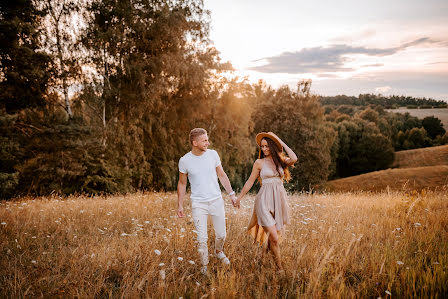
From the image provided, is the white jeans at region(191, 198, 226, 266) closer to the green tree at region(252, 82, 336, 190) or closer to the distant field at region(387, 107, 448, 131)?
the green tree at region(252, 82, 336, 190)

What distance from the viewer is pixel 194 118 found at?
19.6m

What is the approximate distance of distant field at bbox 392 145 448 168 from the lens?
48.5 meters

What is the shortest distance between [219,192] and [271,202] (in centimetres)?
83

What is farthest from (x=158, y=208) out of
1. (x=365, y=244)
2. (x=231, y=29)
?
(x=231, y=29)

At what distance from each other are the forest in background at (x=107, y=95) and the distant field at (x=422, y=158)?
142ft

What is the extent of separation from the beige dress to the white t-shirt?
2.39 feet

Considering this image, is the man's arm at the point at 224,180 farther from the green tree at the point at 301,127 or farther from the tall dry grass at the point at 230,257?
the green tree at the point at 301,127

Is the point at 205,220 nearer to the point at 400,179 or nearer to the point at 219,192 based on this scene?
the point at 219,192

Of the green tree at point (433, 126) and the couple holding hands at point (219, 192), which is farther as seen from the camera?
the green tree at point (433, 126)

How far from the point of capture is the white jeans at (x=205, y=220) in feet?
12.6

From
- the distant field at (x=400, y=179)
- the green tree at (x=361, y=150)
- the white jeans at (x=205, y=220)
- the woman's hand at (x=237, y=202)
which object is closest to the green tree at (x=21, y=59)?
the white jeans at (x=205, y=220)

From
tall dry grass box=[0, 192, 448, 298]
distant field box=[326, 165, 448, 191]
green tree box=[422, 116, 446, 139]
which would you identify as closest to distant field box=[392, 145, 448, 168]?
distant field box=[326, 165, 448, 191]

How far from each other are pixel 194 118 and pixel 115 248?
51.1 ft

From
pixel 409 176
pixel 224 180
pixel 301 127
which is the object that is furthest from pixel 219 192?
pixel 409 176
